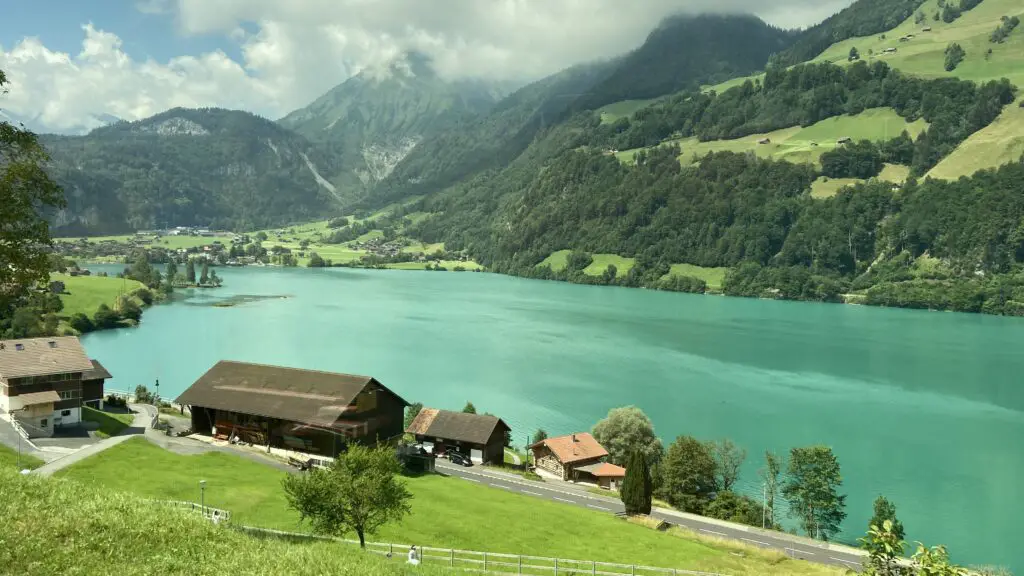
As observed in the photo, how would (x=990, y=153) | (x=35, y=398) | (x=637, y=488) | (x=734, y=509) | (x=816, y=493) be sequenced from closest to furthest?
(x=637, y=488)
(x=35, y=398)
(x=734, y=509)
(x=816, y=493)
(x=990, y=153)

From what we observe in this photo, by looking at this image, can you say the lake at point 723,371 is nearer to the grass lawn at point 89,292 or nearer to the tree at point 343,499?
the grass lawn at point 89,292

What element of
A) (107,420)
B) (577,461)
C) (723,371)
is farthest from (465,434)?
(723,371)

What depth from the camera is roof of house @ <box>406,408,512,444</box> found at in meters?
50.1

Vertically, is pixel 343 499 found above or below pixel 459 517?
above

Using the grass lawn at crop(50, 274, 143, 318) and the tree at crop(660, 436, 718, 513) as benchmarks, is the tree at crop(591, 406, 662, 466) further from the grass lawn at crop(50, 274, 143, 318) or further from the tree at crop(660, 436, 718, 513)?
the grass lawn at crop(50, 274, 143, 318)

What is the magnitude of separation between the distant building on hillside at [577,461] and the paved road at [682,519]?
3.10 m

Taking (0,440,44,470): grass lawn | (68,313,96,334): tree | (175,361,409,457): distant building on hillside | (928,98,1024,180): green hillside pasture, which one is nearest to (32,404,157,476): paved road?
(0,440,44,470): grass lawn

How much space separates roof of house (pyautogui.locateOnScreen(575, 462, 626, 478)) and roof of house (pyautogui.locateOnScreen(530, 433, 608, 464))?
0.76 metres

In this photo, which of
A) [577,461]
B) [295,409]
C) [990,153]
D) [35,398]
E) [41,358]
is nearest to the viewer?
[295,409]

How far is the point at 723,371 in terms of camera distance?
90500 millimetres

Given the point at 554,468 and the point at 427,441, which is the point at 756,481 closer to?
the point at 554,468

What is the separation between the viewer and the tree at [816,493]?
142 ft

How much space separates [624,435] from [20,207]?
149 feet

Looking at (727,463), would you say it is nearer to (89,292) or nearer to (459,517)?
(459,517)
